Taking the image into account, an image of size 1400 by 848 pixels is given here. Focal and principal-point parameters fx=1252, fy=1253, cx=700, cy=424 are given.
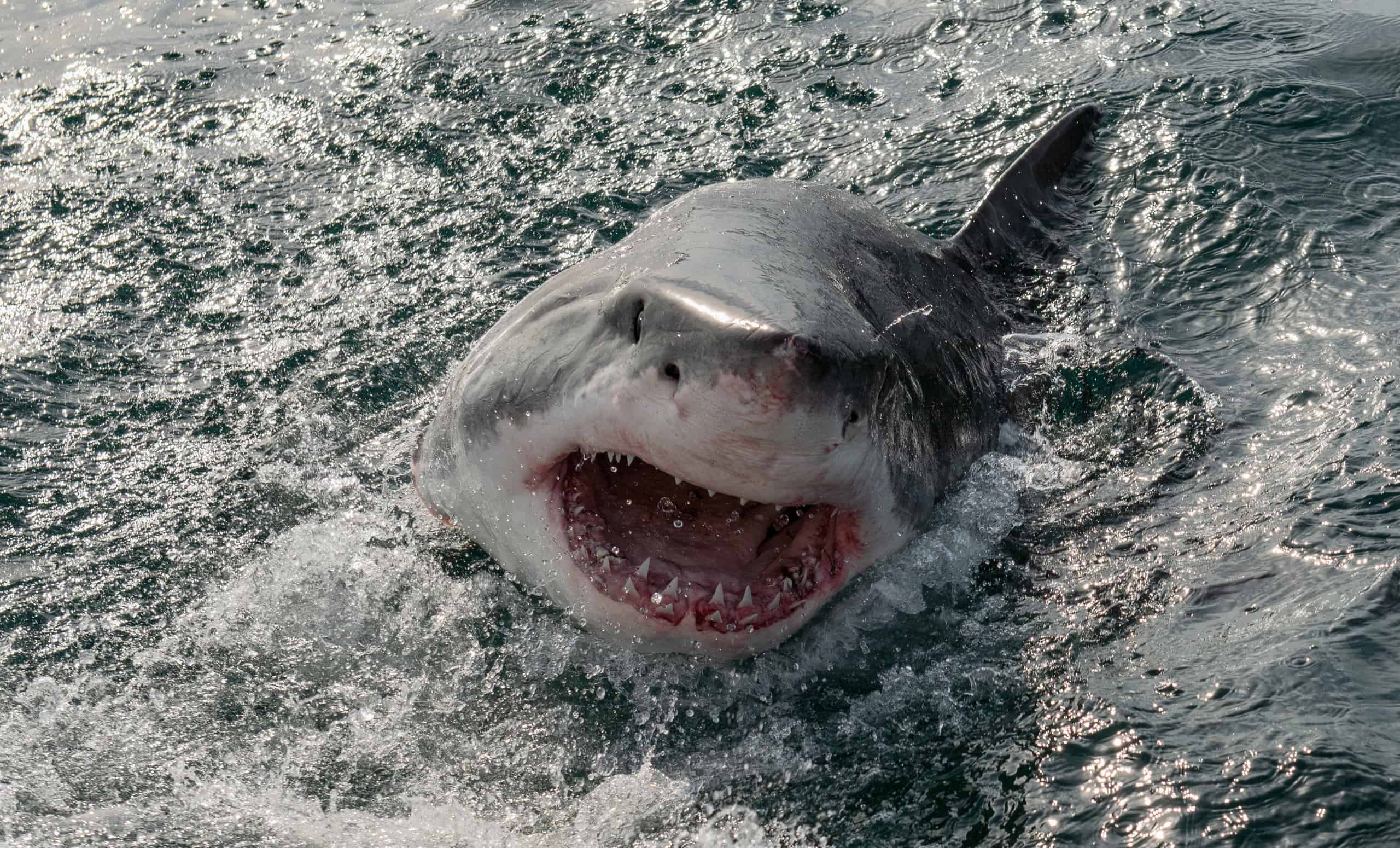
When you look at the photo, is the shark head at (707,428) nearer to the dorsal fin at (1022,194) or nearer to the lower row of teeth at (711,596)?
the lower row of teeth at (711,596)

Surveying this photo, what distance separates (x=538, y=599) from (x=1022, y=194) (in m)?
2.75

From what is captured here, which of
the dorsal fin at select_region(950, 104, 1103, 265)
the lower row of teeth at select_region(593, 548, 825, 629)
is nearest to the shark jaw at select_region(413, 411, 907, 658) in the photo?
the lower row of teeth at select_region(593, 548, 825, 629)

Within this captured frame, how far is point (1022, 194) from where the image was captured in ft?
16.2

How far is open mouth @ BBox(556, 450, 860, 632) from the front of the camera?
104 inches

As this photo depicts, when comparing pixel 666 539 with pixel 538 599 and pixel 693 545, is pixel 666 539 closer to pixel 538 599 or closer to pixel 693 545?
pixel 693 545

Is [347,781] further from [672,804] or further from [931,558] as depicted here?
[931,558]

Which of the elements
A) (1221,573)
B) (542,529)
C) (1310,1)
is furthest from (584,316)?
(1310,1)

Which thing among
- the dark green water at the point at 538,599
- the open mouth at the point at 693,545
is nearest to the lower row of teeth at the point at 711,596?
the open mouth at the point at 693,545

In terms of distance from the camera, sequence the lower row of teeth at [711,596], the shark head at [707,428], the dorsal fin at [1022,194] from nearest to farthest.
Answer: the shark head at [707,428] → the lower row of teeth at [711,596] → the dorsal fin at [1022,194]

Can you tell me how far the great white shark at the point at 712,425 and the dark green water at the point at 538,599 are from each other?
34cm

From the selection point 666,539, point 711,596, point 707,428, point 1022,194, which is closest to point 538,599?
point 666,539

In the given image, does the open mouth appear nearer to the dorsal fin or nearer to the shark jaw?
the shark jaw

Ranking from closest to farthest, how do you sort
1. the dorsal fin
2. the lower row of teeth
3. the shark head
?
the shark head
the lower row of teeth
the dorsal fin

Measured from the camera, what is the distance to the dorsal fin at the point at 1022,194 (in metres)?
4.46
